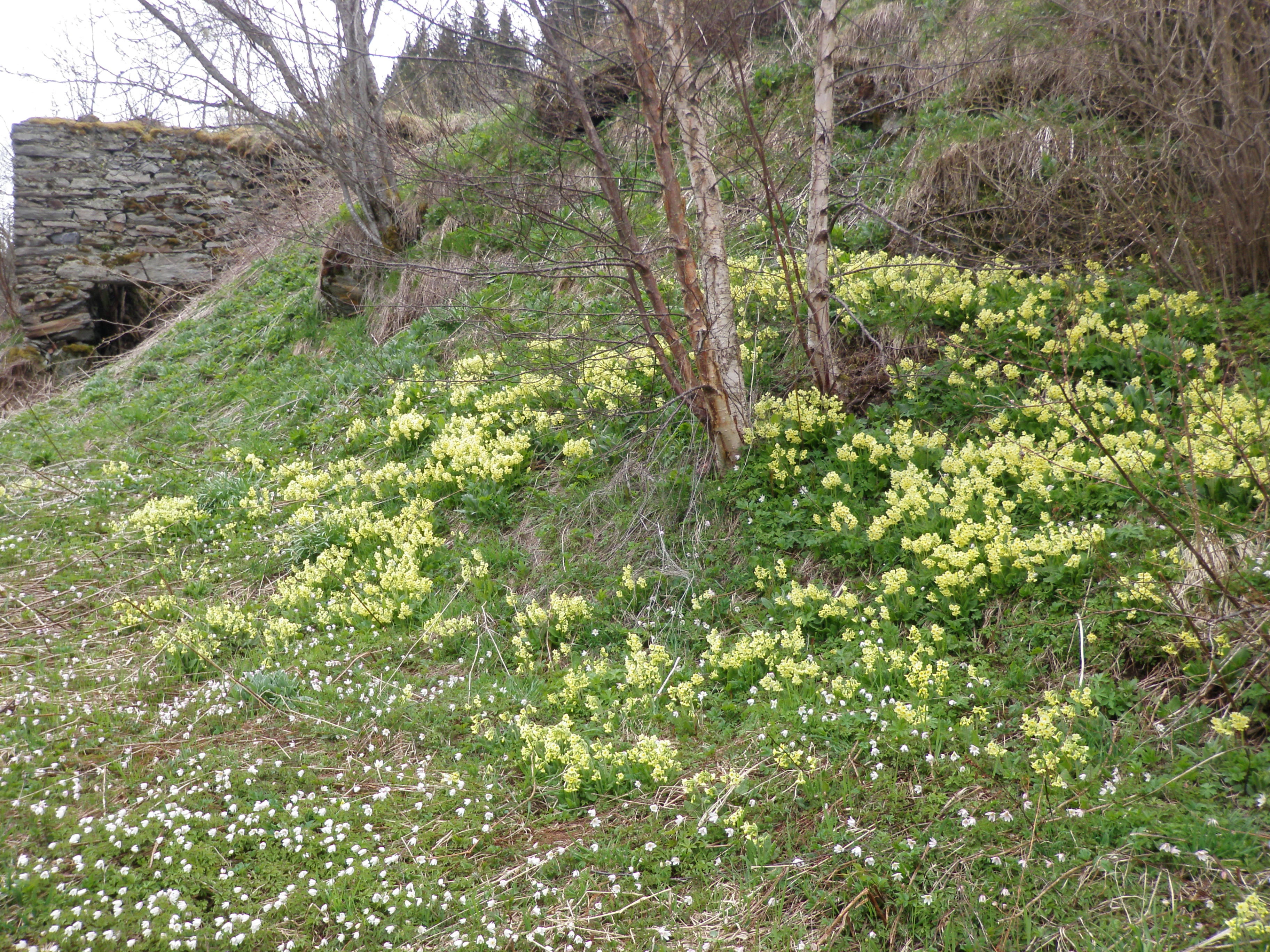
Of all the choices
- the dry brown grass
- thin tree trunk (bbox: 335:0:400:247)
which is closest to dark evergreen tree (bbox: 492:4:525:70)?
the dry brown grass

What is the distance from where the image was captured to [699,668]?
4.20m

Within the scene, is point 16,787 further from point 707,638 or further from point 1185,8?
point 1185,8

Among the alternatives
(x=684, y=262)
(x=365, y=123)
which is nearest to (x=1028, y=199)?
(x=684, y=262)

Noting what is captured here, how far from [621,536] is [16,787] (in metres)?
3.44

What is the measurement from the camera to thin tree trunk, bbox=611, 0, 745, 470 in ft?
14.5

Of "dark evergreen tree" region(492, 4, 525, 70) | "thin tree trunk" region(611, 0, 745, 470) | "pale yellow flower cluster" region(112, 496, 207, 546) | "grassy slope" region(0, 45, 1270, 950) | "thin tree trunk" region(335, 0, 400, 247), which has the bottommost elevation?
"grassy slope" region(0, 45, 1270, 950)

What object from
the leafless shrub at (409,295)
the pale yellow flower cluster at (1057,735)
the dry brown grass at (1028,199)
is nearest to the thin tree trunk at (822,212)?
the dry brown grass at (1028,199)

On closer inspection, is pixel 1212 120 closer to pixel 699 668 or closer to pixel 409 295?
pixel 699 668

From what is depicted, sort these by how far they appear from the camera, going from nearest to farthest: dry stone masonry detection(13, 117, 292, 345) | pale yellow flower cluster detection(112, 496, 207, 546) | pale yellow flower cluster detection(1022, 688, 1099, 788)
Result: pale yellow flower cluster detection(1022, 688, 1099, 788)
pale yellow flower cluster detection(112, 496, 207, 546)
dry stone masonry detection(13, 117, 292, 345)

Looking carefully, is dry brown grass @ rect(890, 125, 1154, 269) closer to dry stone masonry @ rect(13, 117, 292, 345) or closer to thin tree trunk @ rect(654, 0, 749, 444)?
thin tree trunk @ rect(654, 0, 749, 444)

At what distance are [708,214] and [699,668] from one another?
2816mm

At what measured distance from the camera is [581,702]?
411cm

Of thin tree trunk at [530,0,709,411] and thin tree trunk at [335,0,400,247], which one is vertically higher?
thin tree trunk at [335,0,400,247]

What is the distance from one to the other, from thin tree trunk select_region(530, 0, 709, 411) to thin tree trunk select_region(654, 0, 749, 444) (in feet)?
0.70
